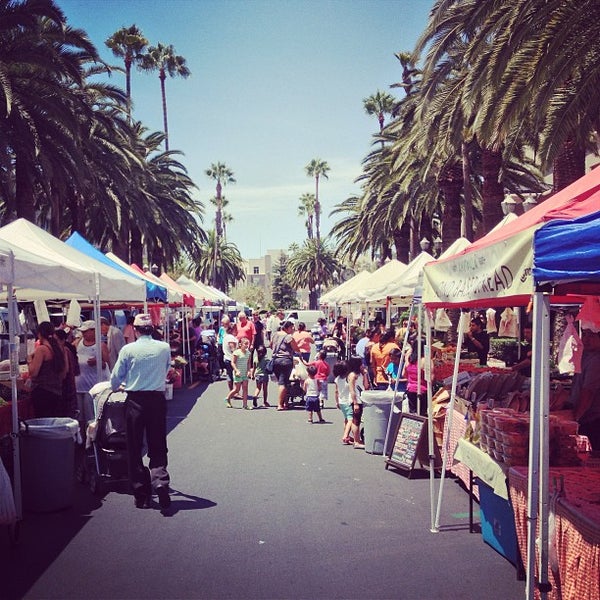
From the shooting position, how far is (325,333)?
34750 mm

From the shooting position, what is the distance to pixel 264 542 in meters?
6.16

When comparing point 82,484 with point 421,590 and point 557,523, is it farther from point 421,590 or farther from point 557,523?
point 557,523

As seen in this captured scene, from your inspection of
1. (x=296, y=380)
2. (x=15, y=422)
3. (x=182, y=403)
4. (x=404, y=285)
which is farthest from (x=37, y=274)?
(x=404, y=285)

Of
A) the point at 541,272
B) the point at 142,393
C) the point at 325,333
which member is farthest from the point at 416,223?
the point at 541,272

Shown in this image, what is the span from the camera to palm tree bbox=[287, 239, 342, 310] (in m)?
95.1

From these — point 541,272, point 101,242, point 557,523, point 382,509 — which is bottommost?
point 382,509

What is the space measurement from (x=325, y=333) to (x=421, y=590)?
29.7m

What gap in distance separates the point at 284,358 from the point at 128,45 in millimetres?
40517

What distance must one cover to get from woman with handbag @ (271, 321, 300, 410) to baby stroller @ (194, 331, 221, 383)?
24.4 feet

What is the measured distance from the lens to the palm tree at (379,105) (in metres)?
52.8

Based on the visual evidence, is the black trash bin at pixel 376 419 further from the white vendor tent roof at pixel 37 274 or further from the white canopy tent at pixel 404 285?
the white canopy tent at pixel 404 285

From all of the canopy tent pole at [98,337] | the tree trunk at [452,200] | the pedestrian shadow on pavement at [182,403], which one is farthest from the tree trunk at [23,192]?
the tree trunk at [452,200]

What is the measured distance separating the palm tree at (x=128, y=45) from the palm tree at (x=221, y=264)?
34801mm

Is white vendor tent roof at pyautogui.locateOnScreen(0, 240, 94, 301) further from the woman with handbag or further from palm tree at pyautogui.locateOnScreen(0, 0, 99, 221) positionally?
palm tree at pyautogui.locateOnScreen(0, 0, 99, 221)
